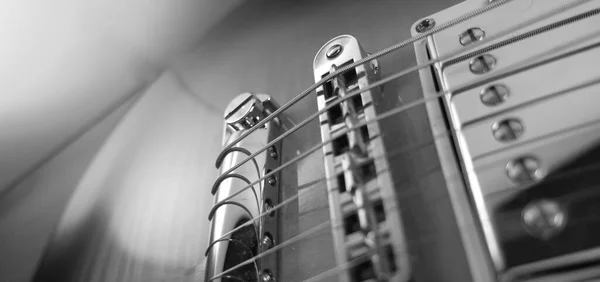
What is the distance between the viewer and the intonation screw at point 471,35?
503 mm

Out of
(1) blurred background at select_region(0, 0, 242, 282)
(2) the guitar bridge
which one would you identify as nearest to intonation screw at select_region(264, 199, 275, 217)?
(2) the guitar bridge

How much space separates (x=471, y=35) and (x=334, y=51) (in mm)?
170

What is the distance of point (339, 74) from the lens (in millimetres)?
560

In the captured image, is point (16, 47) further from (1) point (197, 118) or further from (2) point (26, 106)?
(1) point (197, 118)

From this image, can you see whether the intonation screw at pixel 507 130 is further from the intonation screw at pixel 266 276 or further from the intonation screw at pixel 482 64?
the intonation screw at pixel 266 276

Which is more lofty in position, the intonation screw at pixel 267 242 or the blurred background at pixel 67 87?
the blurred background at pixel 67 87

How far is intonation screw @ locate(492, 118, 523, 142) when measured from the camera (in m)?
0.41

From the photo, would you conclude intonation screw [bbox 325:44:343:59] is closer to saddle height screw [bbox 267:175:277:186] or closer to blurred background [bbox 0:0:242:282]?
saddle height screw [bbox 267:175:277:186]

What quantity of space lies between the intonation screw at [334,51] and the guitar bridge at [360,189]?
0.04 metres

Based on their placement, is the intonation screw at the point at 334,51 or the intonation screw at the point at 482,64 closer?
the intonation screw at the point at 482,64

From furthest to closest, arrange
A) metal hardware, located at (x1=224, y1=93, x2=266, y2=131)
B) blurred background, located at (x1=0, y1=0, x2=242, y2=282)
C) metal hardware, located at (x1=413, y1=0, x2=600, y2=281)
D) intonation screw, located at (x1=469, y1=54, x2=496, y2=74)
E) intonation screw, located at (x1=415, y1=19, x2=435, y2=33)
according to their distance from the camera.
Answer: blurred background, located at (x1=0, y1=0, x2=242, y2=282)
metal hardware, located at (x1=224, y1=93, x2=266, y2=131)
intonation screw, located at (x1=415, y1=19, x2=435, y2=33)
intonation screw, located at (x1=469, y1=54, x2=496, y2=74)
metal hardware, located at (x1=413, y1=0, x2=600, y2=281)

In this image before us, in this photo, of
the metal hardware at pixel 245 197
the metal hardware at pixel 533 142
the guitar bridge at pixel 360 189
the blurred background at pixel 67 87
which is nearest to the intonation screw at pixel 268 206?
the metal hardware at pixel 245 197

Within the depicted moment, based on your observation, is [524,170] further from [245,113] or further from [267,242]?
[245,113]

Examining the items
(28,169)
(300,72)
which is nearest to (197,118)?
(300,72)
